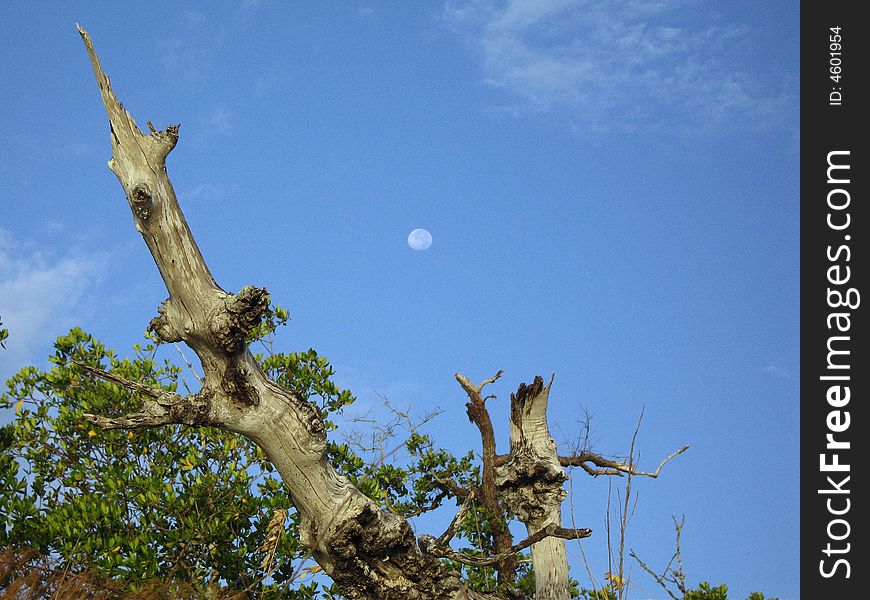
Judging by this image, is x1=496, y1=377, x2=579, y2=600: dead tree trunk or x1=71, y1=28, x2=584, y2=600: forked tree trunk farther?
x1=496, y1=377, x2=579, y2=600: dead tree trunk

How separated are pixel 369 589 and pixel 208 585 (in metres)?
2.11

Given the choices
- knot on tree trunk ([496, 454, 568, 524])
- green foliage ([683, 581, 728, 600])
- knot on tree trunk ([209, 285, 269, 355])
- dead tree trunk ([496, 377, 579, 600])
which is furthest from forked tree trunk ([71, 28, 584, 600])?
green foliage ([683, 581, 728, 600])

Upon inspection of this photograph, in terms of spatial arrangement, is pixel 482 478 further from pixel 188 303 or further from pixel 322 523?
pixel 188 303

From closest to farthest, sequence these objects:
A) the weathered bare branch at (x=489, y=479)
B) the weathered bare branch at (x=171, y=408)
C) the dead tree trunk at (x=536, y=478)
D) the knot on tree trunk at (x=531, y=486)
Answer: the weathered bare branch at (x=171, y=408) < the dead tree trunk at (x=536, y=478) < the knot on tree trunk at (x=531, y=486) < the weathered bare branch at (x=489, y=479)

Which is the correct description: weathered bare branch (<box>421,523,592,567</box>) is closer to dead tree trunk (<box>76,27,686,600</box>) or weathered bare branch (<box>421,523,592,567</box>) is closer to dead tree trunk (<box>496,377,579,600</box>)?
dead tree trunk (<box>76,27,686,600</box>)

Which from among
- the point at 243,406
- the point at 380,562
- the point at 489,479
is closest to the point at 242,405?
Result: the point at 243,406

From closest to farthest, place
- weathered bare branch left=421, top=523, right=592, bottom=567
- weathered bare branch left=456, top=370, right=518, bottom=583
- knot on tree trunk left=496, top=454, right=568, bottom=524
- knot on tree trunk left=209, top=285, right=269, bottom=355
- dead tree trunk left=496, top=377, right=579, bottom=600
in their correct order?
1. knot on tree trunk left=209, top=285, right=269, bottom=355
2. weathered bare branch left=421, top=523, right=592, bottom=567
3. dead tree trunk left=496, top=377, right=579, bottom=600
4. knot on tree trunk left=496, top=454, right=568, bottom=524
5. weathered bare branch left=456, top=370, right=518, bottom=583

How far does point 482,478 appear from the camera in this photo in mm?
10391

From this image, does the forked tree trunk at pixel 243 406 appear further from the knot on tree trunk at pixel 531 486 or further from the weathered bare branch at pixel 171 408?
the knot on tree trunk at pixel 531 486

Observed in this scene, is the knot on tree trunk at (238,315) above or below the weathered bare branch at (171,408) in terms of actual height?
above

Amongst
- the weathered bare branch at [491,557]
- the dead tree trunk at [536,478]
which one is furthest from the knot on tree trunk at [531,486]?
the weathered bare branch at [491,557]

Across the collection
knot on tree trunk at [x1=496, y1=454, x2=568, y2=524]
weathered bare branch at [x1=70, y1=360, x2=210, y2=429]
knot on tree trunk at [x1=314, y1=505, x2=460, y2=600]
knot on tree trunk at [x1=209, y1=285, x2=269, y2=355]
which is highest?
knot on tree trunk at [x1=209, y1=285, x2=269, y2=355]
